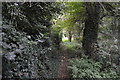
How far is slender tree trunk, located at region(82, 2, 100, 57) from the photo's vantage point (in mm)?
6203

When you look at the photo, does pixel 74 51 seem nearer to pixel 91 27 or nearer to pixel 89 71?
pixel 91 27

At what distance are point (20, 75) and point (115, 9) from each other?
225 inches

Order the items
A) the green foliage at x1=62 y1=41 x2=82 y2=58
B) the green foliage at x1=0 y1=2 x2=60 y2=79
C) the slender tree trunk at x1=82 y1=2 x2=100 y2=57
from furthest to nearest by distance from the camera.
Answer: the green foliage at x1=62 y1=41 x2=82 y2=58
the slender tree trunk at x1=82 y1=2 x2=100 y2=57
the green foliage at x1=0 y1=2 x2=60 y2=79

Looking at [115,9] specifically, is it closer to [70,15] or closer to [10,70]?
[70,15]

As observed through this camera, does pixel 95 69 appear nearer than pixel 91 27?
Yes

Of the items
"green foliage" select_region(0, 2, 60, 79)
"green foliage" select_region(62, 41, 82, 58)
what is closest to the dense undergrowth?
"green foliage" select_region(62, 41, 82, 58)

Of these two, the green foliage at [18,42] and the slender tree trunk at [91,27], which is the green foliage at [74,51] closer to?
the slender tree trunk at [91,27]

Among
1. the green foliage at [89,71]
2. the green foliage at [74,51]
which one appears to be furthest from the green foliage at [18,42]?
the green foliage at [74,51]

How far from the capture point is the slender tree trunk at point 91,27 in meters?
6.20

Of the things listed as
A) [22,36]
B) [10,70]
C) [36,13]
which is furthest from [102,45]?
[10,70]

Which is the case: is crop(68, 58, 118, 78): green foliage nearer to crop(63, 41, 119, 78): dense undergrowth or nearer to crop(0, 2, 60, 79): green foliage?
crop(63, 41, 119, 78): dense undergrowth

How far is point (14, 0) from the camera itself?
8.61 ft

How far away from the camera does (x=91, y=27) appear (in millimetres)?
6387

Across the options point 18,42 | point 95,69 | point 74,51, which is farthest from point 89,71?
point 18,42
